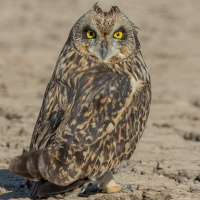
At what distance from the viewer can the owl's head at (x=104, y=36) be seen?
6.73 meters

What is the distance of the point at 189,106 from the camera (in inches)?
411

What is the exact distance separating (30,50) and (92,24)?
7.21 meters

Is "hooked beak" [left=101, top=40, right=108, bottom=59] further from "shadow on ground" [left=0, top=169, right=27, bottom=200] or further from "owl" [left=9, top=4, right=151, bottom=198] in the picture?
"shadow on ground" [left=0, top=169, right=27, bottom=200]

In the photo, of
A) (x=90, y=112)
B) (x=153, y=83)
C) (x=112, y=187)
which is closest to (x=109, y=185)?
(x=112, y=187)

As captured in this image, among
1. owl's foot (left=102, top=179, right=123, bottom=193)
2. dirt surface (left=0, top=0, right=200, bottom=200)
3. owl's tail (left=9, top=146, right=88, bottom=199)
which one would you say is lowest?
owl's foot (left=102, top=179, right=123, bottom=193)

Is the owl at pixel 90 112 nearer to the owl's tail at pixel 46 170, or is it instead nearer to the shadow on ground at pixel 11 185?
the owl's tail at pixel 46 170

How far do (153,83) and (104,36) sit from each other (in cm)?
512

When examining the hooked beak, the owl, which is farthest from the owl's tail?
the hooked beak

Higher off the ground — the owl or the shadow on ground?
the owl

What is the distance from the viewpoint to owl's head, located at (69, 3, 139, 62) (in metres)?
6.73

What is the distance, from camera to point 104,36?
266 inches

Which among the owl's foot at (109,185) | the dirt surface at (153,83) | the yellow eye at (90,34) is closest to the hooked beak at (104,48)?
the yellow eye at (90,34)

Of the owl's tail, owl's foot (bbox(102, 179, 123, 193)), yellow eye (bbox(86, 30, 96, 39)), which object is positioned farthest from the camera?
yellow eye (bbox(86, 30, 96, 39))

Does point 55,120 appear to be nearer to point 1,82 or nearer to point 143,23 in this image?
point 1,82
